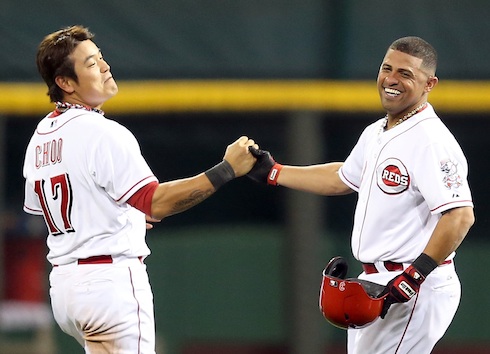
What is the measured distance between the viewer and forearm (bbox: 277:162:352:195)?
450cm

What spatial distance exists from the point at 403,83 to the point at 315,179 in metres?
0.72

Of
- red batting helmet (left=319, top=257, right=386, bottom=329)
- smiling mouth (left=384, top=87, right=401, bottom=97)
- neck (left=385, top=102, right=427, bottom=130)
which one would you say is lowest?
red batting helmet (left=319, top=257, right=386, bottom=329)

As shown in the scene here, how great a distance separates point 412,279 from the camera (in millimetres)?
3754

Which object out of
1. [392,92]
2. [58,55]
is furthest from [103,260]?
[392,92]

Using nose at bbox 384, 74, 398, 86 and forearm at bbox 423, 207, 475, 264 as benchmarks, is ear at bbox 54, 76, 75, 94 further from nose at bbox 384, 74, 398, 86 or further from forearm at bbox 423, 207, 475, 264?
forearm at bbox 423, 207, 475, 264

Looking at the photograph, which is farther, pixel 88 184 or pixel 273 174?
pixel 273 174

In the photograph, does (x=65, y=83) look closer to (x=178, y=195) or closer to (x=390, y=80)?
(x=178, y=195)

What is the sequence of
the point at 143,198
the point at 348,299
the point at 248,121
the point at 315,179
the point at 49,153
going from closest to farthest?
the point at 143,198, the point at 49,153, the point at 348,299, the point at 315,179, the point at 248,121

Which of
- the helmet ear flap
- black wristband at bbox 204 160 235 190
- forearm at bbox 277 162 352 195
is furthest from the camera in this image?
forearm at bbox 277 162 352 195

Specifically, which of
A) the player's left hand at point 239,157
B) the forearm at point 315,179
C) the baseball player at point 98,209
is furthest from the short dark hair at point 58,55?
the forearm at point 315,179

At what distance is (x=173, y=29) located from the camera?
7.73 meters

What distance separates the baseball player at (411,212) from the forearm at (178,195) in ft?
2.13

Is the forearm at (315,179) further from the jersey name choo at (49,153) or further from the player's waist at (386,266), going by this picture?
the jersey name choo at (49,153)

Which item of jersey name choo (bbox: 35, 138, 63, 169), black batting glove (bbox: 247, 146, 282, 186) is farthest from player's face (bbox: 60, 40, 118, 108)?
black batting glove (bbox: 247, 146, 282, 186)
